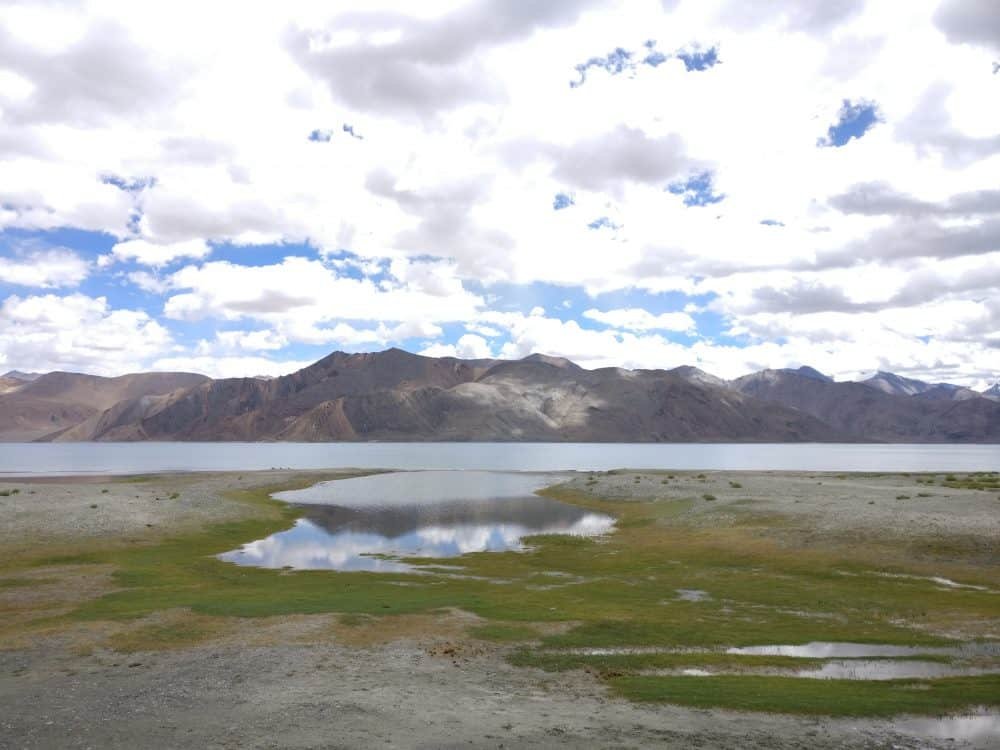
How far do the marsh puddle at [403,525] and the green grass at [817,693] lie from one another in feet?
95.9

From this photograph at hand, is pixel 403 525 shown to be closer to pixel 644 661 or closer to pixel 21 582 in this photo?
pixel 21 582

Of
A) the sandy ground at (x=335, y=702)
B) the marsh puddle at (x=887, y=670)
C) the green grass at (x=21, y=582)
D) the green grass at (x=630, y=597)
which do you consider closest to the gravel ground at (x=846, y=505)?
the green grass at (x=630, y=597)

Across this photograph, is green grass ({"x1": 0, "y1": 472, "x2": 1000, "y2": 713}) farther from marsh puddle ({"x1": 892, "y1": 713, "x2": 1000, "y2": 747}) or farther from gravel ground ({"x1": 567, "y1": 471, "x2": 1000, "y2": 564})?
gravel ground ({"x1": 567, "y1": 471, "x2": 1000, "y2": 564})

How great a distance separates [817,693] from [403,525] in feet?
188

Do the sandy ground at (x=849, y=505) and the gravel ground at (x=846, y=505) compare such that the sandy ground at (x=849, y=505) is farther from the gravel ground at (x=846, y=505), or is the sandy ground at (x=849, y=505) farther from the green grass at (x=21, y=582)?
the green grass at (x=21, y=582)

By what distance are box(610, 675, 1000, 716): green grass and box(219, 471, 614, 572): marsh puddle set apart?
29230mm

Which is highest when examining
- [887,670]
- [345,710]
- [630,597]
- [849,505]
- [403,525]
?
[345,710]

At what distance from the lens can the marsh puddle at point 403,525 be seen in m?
55.4

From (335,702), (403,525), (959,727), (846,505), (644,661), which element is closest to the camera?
(959,727)

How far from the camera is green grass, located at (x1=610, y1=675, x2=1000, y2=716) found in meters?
19.5

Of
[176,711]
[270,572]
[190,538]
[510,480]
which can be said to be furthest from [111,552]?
[510,480]

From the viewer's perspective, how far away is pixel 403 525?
74.5m

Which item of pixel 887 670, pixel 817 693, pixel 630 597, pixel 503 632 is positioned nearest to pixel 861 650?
pixel 887 670

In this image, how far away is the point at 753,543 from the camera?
177ft
